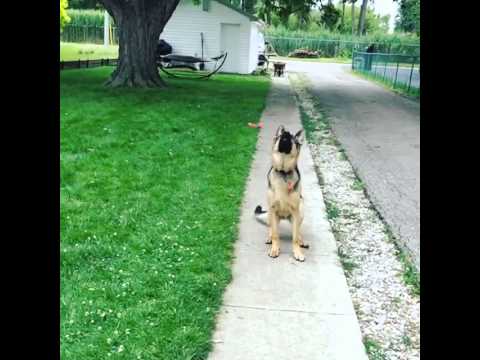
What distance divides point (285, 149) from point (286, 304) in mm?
1384

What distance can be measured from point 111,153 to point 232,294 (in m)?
5.07

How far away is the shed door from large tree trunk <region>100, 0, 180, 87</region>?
1094 centimetres

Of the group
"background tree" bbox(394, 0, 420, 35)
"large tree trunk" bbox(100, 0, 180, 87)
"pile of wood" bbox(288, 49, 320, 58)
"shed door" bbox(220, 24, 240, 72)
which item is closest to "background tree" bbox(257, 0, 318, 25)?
"shed door" bbox(220, 24, 240, 72)

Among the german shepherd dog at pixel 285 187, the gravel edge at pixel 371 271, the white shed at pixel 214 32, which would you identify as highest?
the white shed at pixel 214 32

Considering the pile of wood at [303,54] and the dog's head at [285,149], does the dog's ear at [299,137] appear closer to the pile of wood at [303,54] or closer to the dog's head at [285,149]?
the dog's head at [285,149]

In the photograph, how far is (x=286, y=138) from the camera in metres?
4.53

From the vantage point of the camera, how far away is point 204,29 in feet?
94.3

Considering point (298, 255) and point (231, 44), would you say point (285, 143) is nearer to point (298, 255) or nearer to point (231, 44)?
point (298, 255)

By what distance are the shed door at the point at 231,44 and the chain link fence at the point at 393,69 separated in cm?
807

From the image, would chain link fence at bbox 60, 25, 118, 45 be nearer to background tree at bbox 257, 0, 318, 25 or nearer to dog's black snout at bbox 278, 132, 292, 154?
background tree at bbox 257, 0, 318, 25

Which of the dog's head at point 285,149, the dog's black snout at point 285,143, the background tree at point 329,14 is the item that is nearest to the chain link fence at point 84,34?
the background tree at point 329,14

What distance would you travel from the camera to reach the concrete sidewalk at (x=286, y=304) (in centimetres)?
333
